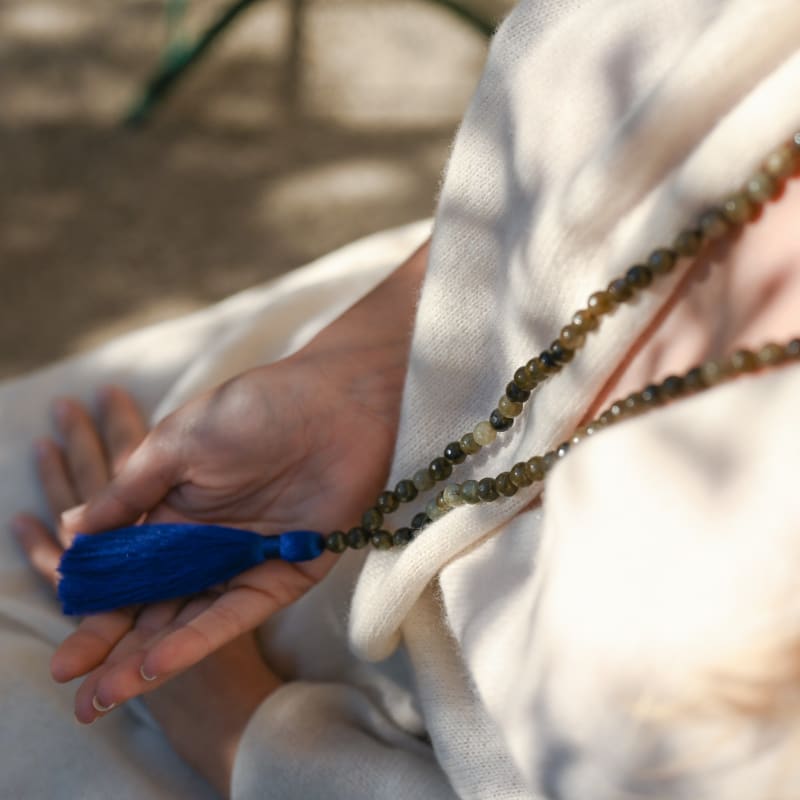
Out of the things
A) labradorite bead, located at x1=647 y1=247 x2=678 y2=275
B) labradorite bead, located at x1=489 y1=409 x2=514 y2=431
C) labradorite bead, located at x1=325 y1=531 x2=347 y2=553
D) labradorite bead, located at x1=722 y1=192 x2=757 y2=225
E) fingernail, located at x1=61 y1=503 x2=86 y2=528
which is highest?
labradorite bead, located at x1=722 y1=192 x2=757 y2=225

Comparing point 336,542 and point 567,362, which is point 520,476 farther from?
point 336,542

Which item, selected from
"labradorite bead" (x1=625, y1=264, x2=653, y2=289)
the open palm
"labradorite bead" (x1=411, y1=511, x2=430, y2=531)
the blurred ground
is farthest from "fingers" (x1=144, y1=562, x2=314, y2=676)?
the blurred ground

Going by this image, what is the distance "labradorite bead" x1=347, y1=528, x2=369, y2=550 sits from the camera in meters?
0.73

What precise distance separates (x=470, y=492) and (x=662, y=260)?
0.59ft

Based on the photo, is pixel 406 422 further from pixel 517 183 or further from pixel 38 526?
pixel 38 526

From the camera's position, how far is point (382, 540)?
71 centimetres

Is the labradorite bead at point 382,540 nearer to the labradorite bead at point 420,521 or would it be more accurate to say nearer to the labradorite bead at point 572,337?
the labradorite bead at point 420,521

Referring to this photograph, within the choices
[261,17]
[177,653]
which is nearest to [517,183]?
[177,653]

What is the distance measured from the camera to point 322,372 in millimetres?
787

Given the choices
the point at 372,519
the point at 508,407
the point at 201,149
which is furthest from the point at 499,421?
the point at 201,149

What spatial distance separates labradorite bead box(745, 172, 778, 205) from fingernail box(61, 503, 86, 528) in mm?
488

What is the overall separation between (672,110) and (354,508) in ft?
1.17

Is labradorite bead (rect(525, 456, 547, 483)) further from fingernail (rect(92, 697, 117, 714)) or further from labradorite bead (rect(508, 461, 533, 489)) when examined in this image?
fingernail (rect(92, 697, 117, 714))

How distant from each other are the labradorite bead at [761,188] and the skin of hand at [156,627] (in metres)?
0.45
